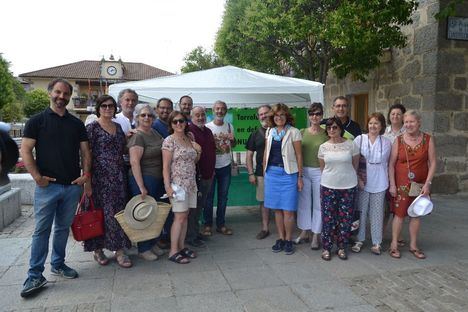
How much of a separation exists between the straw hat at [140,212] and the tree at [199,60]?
20.4m

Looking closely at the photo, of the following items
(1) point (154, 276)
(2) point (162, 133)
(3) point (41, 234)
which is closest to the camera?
(3) point (41, 234)

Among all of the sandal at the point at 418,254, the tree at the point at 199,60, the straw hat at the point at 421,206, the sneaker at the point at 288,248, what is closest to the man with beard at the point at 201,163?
the sneaker at the point at 288,248

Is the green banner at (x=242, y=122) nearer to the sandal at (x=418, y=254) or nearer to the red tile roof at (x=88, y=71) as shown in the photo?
the sandal at (x=418, y=254)

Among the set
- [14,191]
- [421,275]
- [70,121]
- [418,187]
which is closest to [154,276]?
[70,121]

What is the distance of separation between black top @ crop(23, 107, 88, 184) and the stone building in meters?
6.59

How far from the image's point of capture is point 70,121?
3.49m

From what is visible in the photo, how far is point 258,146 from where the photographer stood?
4887 mm

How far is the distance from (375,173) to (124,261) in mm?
2875

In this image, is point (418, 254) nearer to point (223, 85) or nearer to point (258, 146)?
point (258, 146)

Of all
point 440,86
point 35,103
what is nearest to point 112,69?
point 35,103

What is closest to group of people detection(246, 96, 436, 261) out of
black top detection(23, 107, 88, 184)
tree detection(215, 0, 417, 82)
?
black top detection(23, 107, 88, 184)

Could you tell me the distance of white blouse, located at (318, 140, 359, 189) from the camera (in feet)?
13.3

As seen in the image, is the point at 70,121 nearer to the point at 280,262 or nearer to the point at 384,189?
the point at 280,262

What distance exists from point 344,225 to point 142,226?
2.17 m
